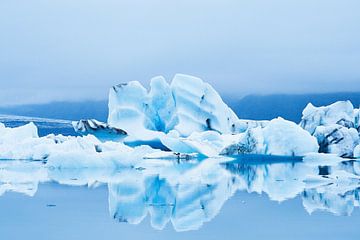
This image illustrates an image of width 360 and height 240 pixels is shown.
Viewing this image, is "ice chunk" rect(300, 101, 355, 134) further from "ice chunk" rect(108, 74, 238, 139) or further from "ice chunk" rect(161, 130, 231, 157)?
"ice chunk" rect(161, 130, 231, 157)

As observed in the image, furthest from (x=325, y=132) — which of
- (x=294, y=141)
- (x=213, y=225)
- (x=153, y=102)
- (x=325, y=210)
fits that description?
(x=213, y=225)

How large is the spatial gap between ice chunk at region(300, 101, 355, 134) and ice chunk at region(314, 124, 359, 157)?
1760 mm

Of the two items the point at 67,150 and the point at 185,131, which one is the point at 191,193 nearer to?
the point at 67,150

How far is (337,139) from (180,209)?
12.5m

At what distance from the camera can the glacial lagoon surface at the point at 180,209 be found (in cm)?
396

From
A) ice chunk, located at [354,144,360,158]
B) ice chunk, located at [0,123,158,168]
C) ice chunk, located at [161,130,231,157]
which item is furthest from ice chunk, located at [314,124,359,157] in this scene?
ice chunk, located at [0,123,158,168]

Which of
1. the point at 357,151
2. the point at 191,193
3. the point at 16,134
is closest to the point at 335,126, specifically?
the point at 357,151

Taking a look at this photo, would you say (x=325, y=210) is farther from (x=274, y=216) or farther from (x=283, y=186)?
(x=283, y=186)

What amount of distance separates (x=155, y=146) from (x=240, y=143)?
5.21 m

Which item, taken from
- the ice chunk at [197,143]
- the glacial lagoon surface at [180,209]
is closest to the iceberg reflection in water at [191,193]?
the glacial lagoon surface at [180,209]

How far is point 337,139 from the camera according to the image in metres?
16.6

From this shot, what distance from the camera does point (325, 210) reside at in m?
5.05

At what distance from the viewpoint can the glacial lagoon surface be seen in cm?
396

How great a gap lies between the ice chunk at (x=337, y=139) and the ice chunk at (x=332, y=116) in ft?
5.77
